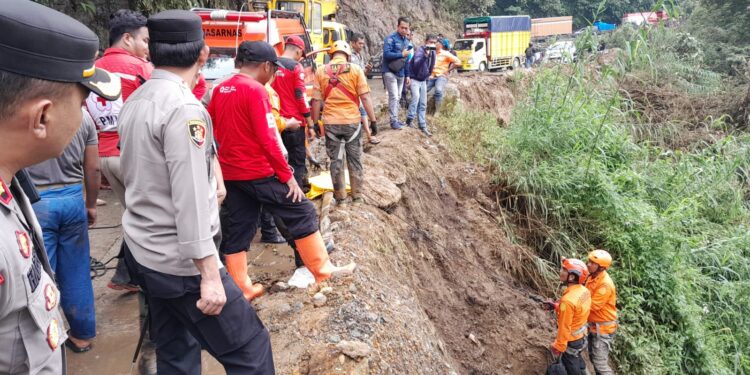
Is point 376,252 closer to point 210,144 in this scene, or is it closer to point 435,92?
point 210,144

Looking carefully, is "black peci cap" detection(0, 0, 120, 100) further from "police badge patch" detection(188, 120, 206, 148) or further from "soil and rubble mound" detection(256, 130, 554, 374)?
"soil and rubble mound" detection(256, 130, 554, 374)

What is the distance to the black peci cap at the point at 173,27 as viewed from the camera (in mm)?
2033

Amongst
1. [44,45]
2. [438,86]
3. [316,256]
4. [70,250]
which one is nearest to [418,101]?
[438,86]

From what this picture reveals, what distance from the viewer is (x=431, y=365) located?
142 inches

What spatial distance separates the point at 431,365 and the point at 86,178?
2.67m

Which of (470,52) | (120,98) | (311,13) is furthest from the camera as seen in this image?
(470,52)

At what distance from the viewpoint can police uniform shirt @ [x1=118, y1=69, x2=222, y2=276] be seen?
6.13 feet

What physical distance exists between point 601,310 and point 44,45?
18.8 ft

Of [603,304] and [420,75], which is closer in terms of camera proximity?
[603,304]

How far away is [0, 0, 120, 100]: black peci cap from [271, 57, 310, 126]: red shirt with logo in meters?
3.94

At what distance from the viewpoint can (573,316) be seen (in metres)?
5.28

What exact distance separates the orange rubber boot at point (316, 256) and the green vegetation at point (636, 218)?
13.6 ft

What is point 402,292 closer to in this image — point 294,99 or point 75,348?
point 294,99

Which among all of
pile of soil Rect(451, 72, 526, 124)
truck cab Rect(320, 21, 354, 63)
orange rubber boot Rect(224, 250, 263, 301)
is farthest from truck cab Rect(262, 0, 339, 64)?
orange rubber boot Rect(224, 250, 263, 301)
